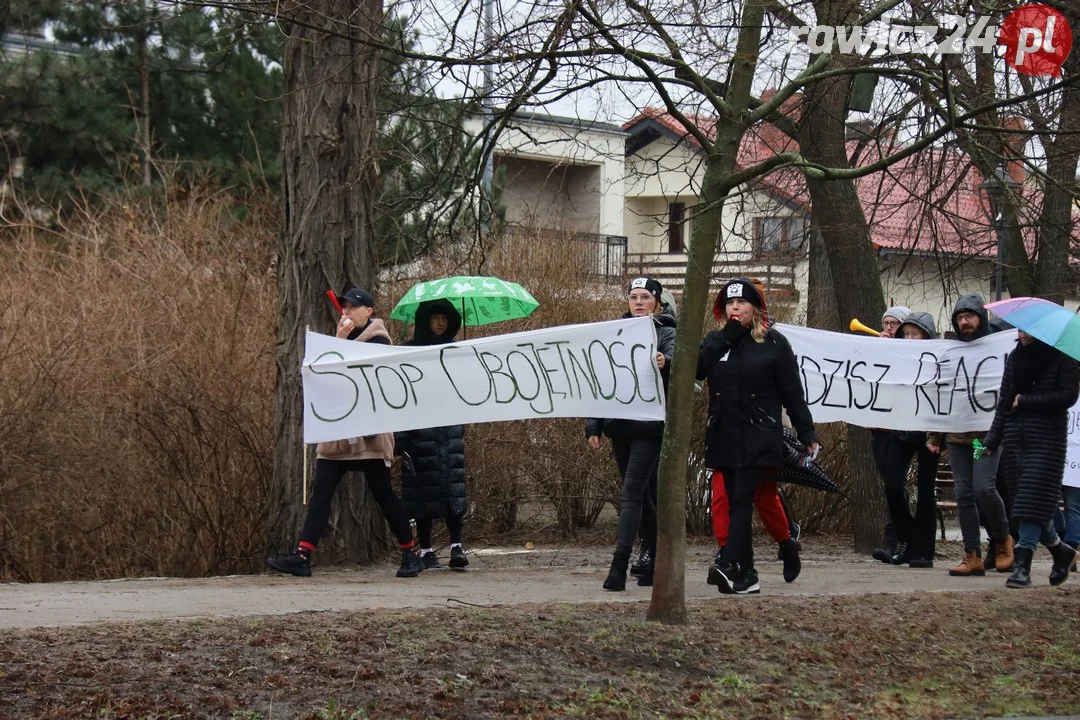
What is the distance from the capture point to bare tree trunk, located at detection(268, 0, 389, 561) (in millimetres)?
10500

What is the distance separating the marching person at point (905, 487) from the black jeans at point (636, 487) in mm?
2482

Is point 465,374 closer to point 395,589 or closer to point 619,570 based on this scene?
point 395,589

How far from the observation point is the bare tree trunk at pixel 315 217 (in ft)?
34.4

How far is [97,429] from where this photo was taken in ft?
37.8

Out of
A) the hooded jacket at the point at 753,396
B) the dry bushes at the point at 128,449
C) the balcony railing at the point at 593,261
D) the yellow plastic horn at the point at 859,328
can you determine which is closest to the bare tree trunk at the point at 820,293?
the balcony railing at the point at 593,261

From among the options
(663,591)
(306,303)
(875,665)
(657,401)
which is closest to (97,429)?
(306,303)

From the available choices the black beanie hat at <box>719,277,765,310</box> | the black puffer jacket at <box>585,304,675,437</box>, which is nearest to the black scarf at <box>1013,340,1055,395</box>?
the black beanie hat at <box>719,277,765,310</box>

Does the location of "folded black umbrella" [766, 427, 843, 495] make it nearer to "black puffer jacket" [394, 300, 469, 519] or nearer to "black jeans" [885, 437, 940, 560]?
"black jeans" [885, 437, 940, 560]

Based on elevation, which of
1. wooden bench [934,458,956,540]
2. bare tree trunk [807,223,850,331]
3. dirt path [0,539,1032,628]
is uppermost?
bare tree trunk [807,223,850,331]

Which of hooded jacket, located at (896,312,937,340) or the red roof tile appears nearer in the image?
the red roof tile

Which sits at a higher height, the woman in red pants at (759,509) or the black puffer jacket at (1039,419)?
the black puffer jacket at (1039,419)

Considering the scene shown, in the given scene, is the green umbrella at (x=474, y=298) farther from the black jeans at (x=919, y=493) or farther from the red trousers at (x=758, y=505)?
the black jeans at (x=919, y=493)

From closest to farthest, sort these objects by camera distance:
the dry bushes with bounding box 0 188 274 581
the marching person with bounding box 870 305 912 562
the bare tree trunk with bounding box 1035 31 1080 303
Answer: the bare tree trunk with bounding box 1035 31 1080 303 → the dry bushes with bounding box 0 188 274 581 → the marching person with bounding box 870 305 912 562

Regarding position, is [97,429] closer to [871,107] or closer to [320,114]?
[320,114]
